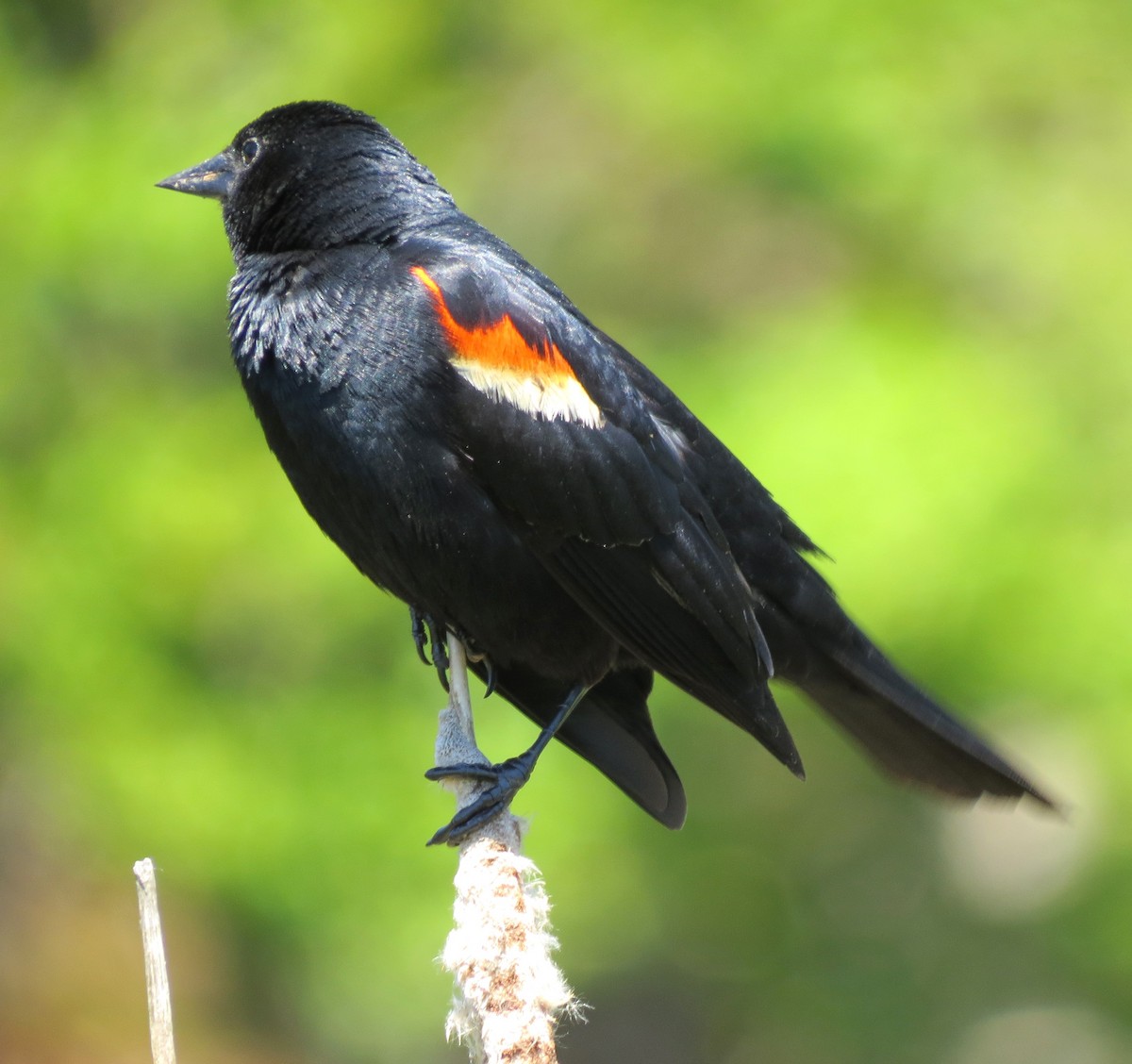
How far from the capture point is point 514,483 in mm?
2652

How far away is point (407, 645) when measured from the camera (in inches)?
189

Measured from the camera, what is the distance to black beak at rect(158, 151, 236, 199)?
308 cm

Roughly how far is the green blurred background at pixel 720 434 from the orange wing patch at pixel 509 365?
1.69 m

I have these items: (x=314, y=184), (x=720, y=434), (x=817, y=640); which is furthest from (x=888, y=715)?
(x=314, y=184)

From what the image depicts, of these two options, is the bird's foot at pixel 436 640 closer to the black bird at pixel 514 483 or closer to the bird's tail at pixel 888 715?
the black bird at pixel 514 483

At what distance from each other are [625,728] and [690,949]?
2.93 metres

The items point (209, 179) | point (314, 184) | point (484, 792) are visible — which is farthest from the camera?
point (209, 179)

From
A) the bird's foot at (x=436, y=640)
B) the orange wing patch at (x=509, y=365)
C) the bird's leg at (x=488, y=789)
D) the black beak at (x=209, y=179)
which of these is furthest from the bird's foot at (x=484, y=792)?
the black beak at (x=209, y=179)

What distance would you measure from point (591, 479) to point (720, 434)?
1.77 meters

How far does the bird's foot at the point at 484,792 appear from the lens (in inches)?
94.2

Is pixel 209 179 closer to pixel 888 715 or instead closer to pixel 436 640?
pixel 436 640

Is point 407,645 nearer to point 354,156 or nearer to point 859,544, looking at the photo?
point 859,544

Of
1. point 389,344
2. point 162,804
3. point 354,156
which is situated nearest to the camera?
point 389,344

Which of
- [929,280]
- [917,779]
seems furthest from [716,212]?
[917,779]
